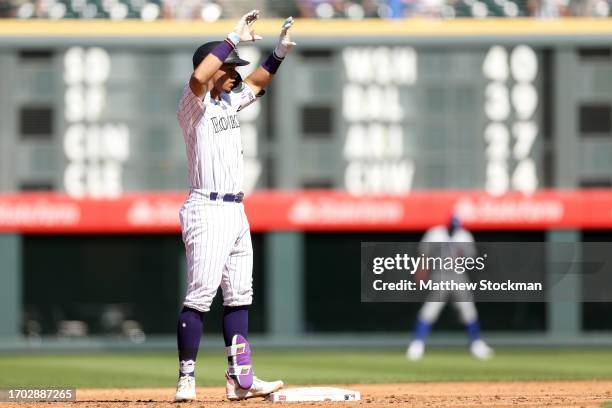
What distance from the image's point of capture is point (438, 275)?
29.0 feet

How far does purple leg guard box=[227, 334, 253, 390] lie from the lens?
8.40 m

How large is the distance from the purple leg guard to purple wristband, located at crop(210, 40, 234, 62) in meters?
1.63

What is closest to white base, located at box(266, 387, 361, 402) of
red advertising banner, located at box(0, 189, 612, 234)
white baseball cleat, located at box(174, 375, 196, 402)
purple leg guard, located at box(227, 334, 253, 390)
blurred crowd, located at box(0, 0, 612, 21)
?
purple leg guard, located at box(227, 334, 253, 390)

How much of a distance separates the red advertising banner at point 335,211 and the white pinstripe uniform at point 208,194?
15424 mm

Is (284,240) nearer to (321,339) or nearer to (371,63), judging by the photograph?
(321,339)

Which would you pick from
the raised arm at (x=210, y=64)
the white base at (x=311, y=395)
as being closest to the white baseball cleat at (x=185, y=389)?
the white base at (x=311, y=395)

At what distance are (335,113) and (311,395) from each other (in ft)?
50.6

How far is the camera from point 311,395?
857 centimetres

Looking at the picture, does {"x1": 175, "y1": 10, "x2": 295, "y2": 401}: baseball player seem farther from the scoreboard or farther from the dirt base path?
the scoreboard

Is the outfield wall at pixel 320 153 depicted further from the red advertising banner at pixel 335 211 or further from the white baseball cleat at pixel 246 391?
the white baseball cleat at pixel 246 391

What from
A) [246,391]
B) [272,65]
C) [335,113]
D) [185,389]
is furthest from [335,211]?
[185,389]

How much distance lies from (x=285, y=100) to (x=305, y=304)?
3388 mm

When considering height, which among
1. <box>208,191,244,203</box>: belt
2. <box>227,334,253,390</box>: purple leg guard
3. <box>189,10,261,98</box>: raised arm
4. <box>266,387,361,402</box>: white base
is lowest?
<box>266,387,361,402</box>: white base

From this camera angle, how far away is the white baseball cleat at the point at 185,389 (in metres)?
8.21
